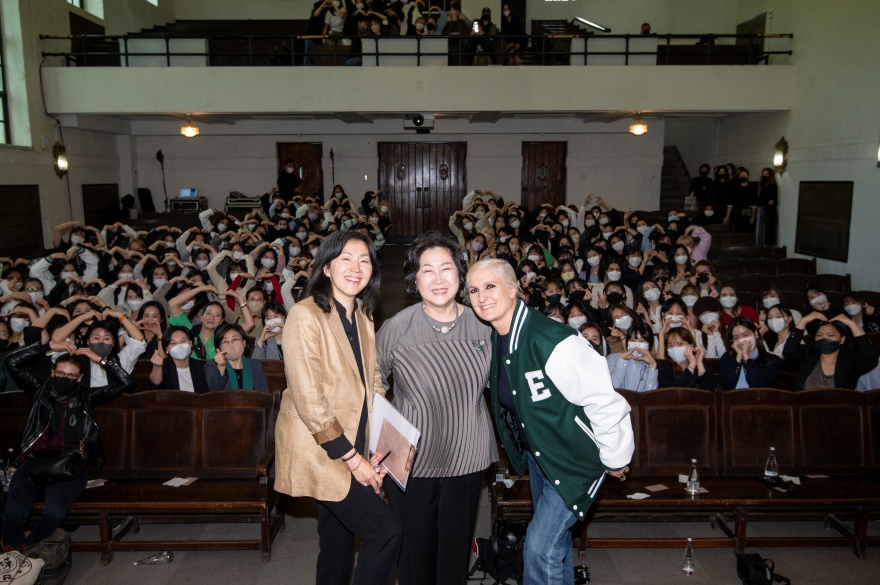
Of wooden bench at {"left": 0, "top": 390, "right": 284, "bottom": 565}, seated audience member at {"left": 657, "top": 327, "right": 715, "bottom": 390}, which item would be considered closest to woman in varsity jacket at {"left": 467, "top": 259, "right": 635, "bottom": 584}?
wooden bench at {"left": 0, "top": 390, "right": 284, "bottom": 565}

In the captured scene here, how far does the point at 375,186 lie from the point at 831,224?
37.8ft

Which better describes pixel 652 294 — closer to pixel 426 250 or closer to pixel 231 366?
pixel 231 366

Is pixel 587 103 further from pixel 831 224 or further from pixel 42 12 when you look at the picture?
pixel 42 12

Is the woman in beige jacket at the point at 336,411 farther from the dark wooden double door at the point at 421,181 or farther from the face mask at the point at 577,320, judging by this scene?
the dark wooden double door at the point at 421,181

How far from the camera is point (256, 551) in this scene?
462 cm

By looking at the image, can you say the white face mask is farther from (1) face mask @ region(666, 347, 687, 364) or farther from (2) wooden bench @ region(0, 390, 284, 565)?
(2) wooden bench @ region(0, 390, 284, 565)

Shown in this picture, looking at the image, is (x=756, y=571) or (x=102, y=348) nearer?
(x=756, y=571)

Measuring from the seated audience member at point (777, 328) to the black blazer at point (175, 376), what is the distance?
4.84 meters

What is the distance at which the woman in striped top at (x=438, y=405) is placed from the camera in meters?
2.93

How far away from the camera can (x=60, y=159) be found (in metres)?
14.5

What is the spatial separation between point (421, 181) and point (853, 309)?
45.3 feet

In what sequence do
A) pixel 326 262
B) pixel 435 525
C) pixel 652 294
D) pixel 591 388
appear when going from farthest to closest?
pixel 652 294
pixel 435 525
pixel 326 262
pixel 591 388

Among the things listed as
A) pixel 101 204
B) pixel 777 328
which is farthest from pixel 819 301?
pixel 101 204

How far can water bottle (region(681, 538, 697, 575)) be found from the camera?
14.1 feet
